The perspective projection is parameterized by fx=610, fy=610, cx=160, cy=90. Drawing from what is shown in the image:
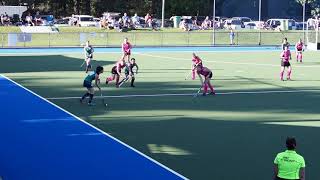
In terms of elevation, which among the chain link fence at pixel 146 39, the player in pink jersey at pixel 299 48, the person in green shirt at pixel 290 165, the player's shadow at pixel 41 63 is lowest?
the person in green shirt at pixel 290 165

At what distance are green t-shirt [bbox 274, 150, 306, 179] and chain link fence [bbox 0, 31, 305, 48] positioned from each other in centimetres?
4772

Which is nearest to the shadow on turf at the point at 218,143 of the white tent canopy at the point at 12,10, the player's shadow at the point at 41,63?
the player's shadow at the point at 41,63

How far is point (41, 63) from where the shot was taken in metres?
37.8

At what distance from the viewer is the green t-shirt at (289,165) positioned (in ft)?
26.0

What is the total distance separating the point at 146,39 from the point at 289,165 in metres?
52.5

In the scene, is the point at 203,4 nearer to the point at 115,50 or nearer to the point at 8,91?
the point at 115,50

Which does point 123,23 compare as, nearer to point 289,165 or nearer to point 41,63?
point 41,63

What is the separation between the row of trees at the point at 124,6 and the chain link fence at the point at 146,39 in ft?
61.3

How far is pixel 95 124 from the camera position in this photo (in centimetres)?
1659

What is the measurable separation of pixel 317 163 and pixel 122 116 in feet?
24.2

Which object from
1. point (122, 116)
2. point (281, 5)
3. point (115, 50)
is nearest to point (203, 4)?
point (281, 5)

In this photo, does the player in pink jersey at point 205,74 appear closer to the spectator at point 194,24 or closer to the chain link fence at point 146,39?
the chain link fence at point 146,39

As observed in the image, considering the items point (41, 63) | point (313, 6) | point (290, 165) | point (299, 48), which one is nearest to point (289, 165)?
point (290, 165)

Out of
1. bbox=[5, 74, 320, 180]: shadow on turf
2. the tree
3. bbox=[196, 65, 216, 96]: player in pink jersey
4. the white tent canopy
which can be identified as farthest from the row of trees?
bbox=[196, 65, 216, 96]: player in pink jersey
